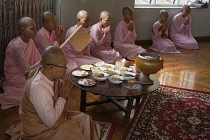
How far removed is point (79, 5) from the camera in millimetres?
6176

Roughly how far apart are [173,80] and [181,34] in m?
3.93

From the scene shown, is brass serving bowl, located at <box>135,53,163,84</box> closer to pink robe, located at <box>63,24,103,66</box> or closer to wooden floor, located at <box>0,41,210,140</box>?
wooden floor, located at <box>0,41,210,140</box>

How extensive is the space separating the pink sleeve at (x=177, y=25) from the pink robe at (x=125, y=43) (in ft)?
7.59

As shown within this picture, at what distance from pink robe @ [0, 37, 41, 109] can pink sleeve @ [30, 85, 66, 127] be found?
1.55m

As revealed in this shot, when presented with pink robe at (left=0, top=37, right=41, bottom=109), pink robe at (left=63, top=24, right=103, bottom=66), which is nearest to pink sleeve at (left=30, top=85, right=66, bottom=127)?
pink robe at (left=0, top=37, right=41, bottom=109)

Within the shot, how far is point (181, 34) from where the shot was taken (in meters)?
8.78

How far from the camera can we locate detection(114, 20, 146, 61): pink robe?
21.9ft

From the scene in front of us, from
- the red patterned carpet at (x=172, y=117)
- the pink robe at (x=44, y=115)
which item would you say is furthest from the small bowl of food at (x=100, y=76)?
the pink robe at (x=44, y=115)

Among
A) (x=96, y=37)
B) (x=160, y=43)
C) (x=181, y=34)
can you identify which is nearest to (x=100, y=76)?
(x=96, y=37)

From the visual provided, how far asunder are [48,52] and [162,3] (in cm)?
735

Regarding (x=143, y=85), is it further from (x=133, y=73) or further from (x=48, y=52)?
(x=48, y=52)

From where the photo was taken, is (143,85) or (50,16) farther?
(50,16)

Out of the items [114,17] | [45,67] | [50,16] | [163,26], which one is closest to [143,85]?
[45,67]

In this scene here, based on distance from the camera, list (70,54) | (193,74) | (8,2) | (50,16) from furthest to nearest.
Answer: (193,74), (70,54), (50,16), (8,2)
